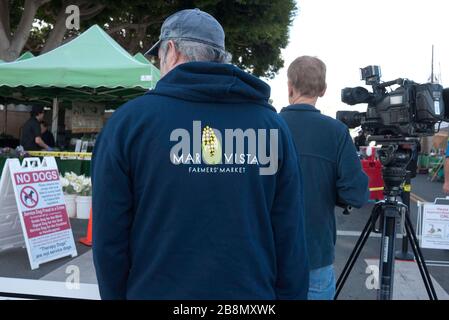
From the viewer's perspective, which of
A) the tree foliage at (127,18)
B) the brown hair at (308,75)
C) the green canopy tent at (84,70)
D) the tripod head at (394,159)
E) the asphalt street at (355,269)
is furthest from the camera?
the tree foliage at (127,18)

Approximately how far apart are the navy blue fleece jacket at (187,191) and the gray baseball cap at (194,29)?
12cm

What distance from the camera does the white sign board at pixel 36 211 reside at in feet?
14.4

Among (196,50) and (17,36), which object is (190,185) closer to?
Result: (196,50)

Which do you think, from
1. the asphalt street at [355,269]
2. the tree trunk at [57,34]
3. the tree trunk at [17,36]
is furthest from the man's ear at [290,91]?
the tree trunk at [57,34]

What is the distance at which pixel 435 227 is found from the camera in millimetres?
4785

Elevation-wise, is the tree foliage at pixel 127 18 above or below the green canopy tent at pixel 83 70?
above

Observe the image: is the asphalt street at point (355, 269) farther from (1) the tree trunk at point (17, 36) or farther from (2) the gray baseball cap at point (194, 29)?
(1) the tree trunk at point (17, 36)

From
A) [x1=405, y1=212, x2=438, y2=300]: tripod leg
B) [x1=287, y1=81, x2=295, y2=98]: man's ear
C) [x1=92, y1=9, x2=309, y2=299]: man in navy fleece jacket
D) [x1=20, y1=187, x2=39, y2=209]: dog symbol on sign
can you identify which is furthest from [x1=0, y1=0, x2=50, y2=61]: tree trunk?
[x1=92, y1=9, x2=309, y2=299]: man in navy fleece jacket

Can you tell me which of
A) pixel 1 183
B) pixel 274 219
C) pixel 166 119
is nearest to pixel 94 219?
pixel 166 119

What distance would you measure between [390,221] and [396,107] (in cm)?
72

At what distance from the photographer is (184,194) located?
1.23m

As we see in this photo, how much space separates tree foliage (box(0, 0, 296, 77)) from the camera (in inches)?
442

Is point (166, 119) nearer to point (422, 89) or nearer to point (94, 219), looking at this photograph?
point (94, 219)
